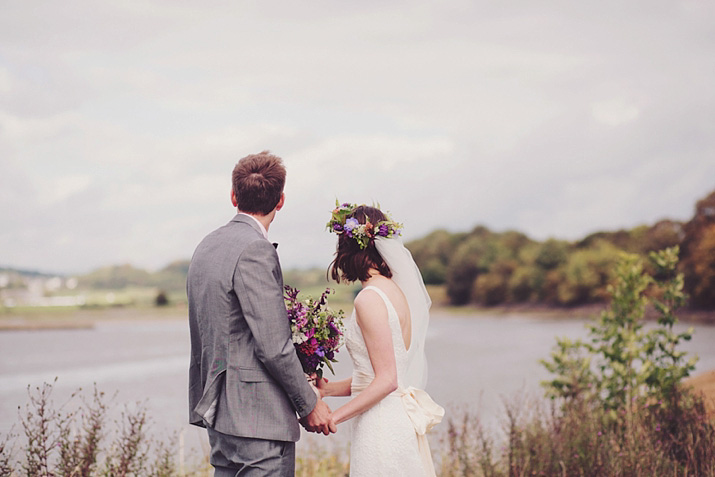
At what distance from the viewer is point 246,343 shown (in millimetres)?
3145

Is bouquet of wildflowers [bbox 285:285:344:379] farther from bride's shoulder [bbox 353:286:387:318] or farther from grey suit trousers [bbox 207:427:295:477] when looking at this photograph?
grey suit trousers [bbox 207:427:295:477]

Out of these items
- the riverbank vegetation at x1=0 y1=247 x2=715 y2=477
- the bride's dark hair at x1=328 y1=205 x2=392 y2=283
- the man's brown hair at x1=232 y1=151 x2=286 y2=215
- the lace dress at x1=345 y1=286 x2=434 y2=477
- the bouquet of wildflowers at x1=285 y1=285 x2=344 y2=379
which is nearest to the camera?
the man's brown hair at x1=232 y1=151 x2=286 y2=215

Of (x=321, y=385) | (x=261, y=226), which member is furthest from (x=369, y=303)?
(x=261, y=226)

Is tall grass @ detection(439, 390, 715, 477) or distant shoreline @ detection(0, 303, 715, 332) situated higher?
tall grass @ detection(439, 390, 715, 477)

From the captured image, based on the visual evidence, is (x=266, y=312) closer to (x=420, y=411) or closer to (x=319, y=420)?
(x=319, y=420)

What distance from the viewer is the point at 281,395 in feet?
10.5

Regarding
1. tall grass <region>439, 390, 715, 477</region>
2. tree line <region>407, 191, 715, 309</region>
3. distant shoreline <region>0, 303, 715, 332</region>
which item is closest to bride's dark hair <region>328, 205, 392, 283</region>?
tall grass <region>439, 390, 715, 477</region>

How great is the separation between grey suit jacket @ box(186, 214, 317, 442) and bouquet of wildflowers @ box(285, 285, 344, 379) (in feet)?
0.78

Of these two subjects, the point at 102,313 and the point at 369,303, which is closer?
the point at 369,303

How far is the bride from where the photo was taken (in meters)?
3.48

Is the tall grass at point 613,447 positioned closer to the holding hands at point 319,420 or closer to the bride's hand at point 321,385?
the bride's hand at point 321,385

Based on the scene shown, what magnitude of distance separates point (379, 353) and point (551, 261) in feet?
194

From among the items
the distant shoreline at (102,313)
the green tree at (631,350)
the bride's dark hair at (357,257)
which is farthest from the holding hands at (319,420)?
the distant shoreline at (102,313)

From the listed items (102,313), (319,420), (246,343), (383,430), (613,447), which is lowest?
(102,313)
